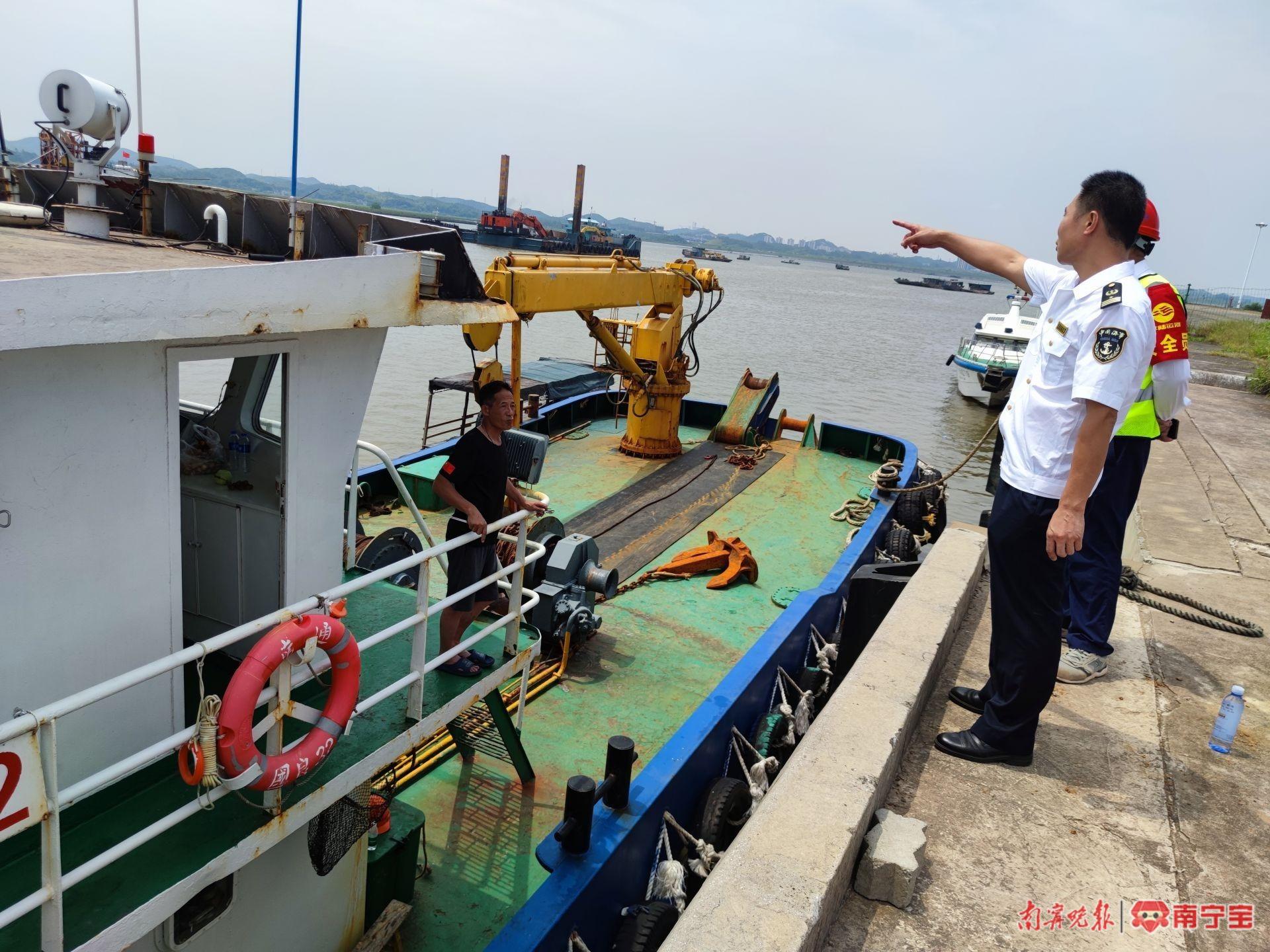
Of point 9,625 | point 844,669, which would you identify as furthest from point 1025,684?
point 9,625

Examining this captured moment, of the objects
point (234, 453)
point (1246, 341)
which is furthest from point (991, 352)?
point (234, 453)

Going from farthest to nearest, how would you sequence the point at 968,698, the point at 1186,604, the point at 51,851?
the point at 1186,604 → the point at 968,698 → the point at 51,851

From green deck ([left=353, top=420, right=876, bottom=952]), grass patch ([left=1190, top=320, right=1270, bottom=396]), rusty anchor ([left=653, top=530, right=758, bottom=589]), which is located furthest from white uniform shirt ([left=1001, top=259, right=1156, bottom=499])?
grass patch ([left=1190, top=320, right=1270, bottom=396])

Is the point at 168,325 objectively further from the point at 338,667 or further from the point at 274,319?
the point at 338,667

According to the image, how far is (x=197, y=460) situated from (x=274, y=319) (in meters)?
1.43

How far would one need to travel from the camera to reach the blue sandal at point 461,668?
12.7 ft

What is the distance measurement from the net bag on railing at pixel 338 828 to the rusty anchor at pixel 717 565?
414cm

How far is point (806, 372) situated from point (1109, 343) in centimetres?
2741

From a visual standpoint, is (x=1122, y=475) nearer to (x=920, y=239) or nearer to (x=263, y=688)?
(x=920, y=239)

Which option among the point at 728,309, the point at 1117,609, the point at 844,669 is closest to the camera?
the point at 1117,609

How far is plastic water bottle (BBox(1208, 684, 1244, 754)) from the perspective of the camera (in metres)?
3.53

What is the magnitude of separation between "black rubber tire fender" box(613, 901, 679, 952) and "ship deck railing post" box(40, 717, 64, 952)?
2.16 meters

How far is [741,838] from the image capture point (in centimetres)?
277

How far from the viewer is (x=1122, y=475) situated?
400 cm
